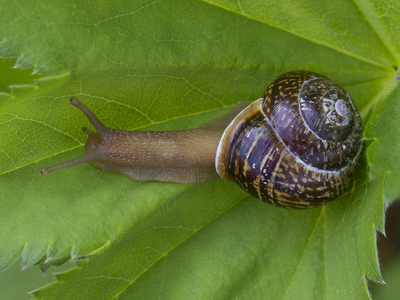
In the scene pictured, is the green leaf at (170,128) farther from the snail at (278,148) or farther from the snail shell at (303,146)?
the snail shell at (303,146)

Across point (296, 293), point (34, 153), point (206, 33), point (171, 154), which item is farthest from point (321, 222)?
point (34, 153)

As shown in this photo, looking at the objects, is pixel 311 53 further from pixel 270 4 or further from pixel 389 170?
pixel 389 170

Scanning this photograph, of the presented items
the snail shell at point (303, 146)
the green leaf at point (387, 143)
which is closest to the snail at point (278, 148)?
the snail shell at point (303, 146)

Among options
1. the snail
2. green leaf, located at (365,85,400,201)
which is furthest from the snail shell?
green leaf, located at (365,85,400,201)

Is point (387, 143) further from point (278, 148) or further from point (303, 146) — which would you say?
point (278, 148)

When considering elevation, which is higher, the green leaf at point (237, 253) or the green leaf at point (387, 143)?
the green leaf at point (387, 143)

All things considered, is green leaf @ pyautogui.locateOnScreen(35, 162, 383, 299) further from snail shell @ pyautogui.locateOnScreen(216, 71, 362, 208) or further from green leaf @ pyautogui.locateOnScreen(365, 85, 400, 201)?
green leaf @ pyautogui.locateOnScreen(365, 85, 400, 201)
